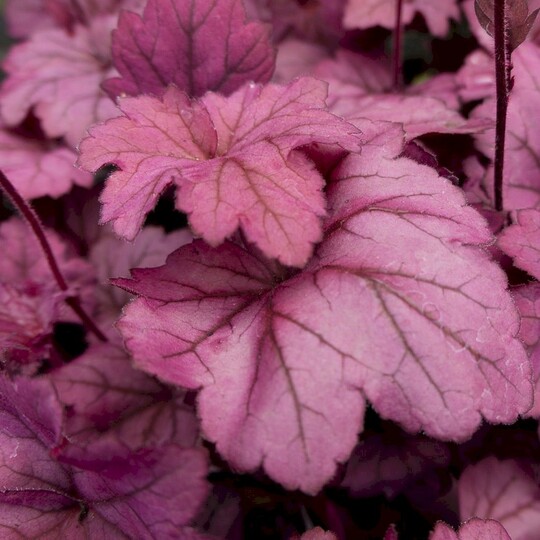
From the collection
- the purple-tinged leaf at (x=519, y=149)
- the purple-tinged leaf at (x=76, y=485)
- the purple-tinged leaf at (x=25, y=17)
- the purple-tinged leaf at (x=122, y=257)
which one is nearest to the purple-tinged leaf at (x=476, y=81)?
the purple-tinged leaf at (x=519, y=149)

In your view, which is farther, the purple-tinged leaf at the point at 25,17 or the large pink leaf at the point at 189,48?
the purple-tinged leaf at the point at 25,17

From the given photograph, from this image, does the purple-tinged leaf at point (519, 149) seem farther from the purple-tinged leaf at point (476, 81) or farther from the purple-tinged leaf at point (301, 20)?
the purple-tinged leaf at point (301, 20)

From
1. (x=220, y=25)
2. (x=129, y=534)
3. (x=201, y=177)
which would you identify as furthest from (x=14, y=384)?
(x=220, y=25)

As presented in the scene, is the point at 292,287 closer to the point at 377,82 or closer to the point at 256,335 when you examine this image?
the point at 256,335

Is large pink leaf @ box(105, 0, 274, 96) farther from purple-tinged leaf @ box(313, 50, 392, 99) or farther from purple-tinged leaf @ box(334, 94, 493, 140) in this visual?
purple-tinged leaf @ box(313, 50, 392, 99)

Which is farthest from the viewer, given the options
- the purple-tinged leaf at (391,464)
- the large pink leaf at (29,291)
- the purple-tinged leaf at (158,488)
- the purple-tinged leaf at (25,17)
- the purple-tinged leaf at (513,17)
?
the purple-tinged leaf at (25,17)

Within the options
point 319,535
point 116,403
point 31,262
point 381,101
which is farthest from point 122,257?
point 319,535

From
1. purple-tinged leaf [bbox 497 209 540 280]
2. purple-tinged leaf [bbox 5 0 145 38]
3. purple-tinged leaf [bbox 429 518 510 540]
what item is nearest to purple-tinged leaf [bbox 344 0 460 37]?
purple-tinged leaf [bbox 5 0 145 38]
